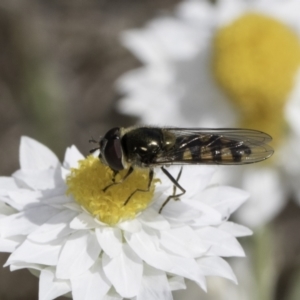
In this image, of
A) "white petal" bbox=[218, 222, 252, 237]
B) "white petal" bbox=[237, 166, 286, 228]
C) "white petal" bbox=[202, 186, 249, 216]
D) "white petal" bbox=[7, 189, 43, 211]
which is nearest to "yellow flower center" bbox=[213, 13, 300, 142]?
"white petal" bbox=[237, 166, 286, 228]

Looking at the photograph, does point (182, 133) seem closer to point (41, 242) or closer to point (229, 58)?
point (41, 242)

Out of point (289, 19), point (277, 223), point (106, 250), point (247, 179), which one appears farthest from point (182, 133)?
point (277, 223)

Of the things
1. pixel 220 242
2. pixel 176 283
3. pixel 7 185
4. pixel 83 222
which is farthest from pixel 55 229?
pixel 220 242

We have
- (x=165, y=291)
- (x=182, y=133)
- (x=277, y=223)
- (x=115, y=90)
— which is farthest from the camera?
(x=115, y=90)

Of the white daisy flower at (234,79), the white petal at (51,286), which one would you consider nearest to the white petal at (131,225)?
the white petal at (51,286)

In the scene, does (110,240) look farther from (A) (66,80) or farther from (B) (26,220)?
(A) (66,80)

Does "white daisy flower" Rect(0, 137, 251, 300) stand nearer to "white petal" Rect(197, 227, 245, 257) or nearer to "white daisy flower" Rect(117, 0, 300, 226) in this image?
"white petal" Rect(197, 227, 245, 257)

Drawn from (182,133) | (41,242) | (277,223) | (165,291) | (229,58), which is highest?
(229,58)
